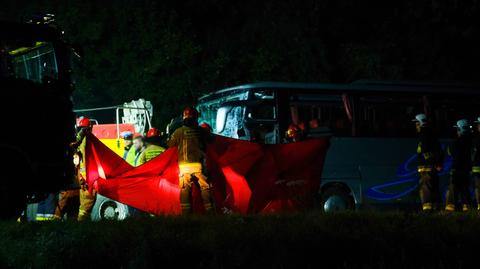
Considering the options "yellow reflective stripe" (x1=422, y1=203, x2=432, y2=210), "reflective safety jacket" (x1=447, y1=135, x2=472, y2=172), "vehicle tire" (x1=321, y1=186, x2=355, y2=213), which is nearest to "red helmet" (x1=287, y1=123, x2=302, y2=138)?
"vehicle tire" (x1=321, y1=186, x2=355, y2=213)

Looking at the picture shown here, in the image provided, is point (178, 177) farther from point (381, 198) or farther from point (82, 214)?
point (381, 198)

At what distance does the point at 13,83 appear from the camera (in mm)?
10195

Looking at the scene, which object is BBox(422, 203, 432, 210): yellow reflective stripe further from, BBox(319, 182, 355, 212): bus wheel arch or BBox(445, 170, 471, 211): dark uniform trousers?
BBox(319, 182, 355, 212): bus wheel arch

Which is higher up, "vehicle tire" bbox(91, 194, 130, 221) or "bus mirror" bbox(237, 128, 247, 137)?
"bus mirror" bbox(237, 128, 247, 137)

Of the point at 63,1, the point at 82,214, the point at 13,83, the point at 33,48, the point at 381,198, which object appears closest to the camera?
the point at 13,83

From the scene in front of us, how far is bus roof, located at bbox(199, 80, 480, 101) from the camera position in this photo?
16.8 metres

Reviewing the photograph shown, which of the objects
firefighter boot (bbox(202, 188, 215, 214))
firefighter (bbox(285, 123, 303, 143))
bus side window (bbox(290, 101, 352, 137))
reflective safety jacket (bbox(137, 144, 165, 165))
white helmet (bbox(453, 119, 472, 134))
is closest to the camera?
firefighter boot (bbox(202, 188, 215, 214))

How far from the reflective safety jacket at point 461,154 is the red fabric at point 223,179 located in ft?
10.1

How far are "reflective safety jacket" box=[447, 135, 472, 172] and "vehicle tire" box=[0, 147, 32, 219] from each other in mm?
7640

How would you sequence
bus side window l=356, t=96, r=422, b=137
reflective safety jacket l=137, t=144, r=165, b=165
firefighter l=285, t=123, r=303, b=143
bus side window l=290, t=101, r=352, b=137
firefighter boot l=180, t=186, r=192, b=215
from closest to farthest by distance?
1. firefighter boot l=180, t=186, r=192, b=215
2. reflective safety jacket l=137, t=144, r=165, b=165
3. firefighter l=285, t=123, r=303, b=143
4. bus side window l=290, t=101, r=352, b=137
5. bus side window l=356, t=96, r=422, b=137

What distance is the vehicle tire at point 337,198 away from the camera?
16.0 m

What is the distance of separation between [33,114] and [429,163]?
6783 millimetres

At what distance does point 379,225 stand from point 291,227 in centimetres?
103

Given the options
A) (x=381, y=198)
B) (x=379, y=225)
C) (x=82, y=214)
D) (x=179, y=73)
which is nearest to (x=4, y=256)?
(x=379, y=225)
